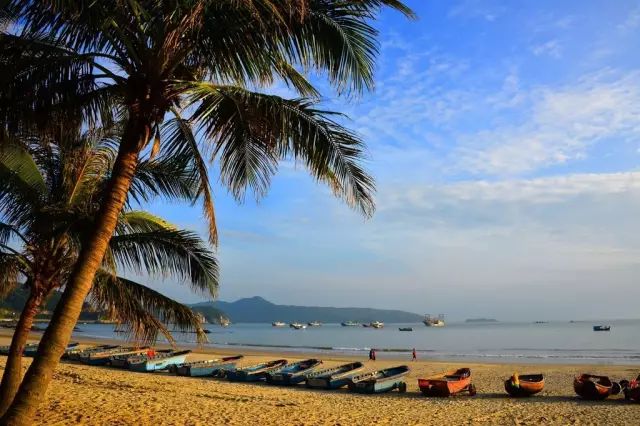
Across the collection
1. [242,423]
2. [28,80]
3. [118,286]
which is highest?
[28,80]

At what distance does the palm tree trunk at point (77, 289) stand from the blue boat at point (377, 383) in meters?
13.3

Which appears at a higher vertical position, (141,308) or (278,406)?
(141,308)

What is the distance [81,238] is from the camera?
684 centimetres

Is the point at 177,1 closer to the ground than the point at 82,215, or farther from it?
farther from it

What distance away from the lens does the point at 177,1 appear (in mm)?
4801

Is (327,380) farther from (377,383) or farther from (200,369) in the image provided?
(200,369)

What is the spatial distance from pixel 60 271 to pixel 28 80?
3.69 m

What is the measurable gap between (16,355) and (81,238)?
1919 millimetres

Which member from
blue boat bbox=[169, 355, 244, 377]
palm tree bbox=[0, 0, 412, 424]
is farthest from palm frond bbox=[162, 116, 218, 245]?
blue boat bbox=[169, 355, 244, 377]

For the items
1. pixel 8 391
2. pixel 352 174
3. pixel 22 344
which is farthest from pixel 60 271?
pixel 352 174

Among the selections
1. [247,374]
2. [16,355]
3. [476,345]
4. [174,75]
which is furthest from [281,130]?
[476,345]

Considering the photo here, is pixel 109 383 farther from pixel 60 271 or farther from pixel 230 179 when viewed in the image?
pixel 230 179

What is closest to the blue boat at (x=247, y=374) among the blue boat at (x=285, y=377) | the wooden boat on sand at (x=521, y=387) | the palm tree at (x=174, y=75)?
the blue boat at (x=285, y=377)

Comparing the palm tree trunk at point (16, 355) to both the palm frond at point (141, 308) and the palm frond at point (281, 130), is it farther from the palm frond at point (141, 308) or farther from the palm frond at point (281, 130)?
the palm frond at point (281, 130)
